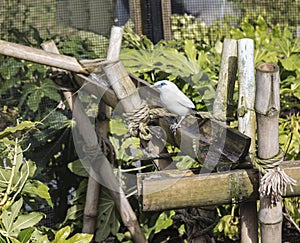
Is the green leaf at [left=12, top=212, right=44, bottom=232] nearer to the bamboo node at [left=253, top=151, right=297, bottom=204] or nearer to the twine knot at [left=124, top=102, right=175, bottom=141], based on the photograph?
the twine knot at [left=124, top=102, right=175, bottom=141]

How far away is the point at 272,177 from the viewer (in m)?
1.50

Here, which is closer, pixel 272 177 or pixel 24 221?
pixel 272 177

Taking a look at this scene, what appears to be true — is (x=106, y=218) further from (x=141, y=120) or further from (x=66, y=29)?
(x=66, y=29)

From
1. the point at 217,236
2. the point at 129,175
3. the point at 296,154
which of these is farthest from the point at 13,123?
the point at 296,154

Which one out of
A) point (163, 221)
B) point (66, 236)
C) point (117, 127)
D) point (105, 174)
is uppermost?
point (66, 236)

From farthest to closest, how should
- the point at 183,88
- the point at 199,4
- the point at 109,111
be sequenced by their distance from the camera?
the point at 199,4 < the point at 183,88 < the point at 109,111

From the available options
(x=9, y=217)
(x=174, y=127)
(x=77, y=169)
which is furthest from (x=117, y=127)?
(x=9, y=217)

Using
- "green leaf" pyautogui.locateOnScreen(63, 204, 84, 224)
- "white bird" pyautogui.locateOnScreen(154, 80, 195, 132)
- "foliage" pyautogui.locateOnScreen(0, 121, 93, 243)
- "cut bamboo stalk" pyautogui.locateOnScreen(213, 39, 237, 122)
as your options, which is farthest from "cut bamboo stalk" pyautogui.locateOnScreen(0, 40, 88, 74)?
"green leaf" pyautogui.locateOnScreen(63, 204, 84, 224)

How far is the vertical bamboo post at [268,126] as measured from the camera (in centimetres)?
144

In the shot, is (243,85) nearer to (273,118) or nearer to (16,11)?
(273,118)

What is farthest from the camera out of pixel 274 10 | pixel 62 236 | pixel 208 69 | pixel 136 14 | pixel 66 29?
pixel 274 10

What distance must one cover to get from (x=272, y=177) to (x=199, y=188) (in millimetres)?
188

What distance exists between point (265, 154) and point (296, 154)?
1.19 metres

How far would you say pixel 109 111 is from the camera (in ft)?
8.50
